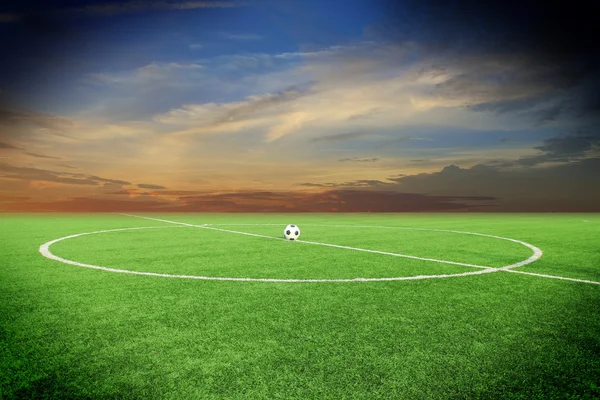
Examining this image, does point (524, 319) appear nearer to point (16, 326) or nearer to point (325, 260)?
point (325, 260)

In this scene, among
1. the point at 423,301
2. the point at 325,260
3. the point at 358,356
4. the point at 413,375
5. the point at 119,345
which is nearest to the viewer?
the point at 413,375

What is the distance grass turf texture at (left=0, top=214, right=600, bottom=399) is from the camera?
2748mm

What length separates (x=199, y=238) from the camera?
1174 cm

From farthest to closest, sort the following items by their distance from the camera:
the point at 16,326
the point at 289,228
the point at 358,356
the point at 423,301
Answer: the point at 289,228
the point at 423,301
the point at 16,326
the point at 358,356

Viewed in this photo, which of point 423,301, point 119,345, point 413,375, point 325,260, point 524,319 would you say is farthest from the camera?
point 325,260

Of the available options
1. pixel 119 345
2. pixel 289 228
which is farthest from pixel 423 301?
pixel 289 228

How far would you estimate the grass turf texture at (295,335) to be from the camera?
9.02ft

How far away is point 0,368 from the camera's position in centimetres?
294

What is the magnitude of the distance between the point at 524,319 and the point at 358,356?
198cm

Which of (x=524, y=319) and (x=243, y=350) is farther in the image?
(x=524, y=319)

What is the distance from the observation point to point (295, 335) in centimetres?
362

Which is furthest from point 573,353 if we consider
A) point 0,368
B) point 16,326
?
point 16,326

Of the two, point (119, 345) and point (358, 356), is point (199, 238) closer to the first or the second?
point (119, 345)

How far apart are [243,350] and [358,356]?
0.86 meters
